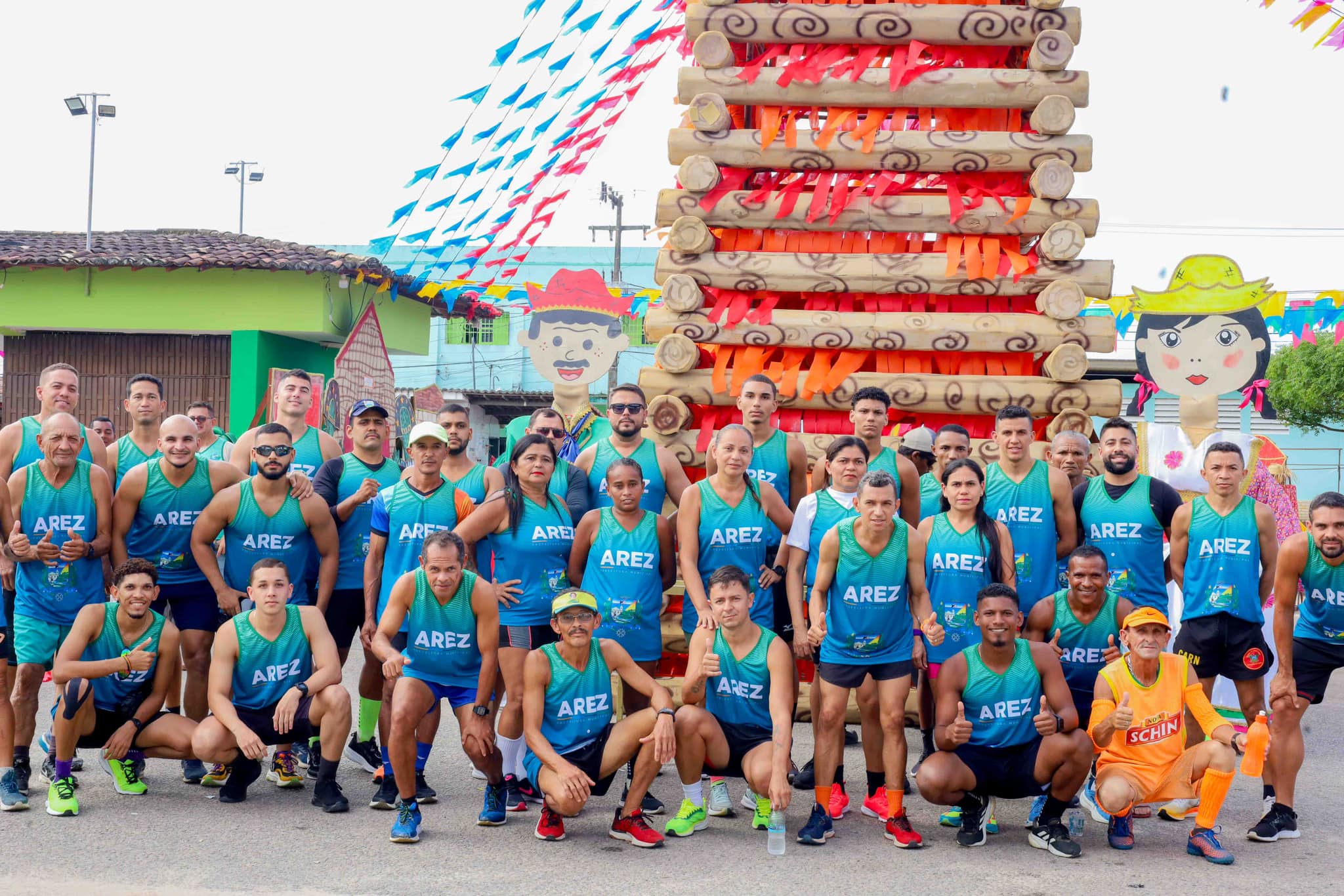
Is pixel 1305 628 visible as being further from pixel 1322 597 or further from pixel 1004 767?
pixel 1004 767

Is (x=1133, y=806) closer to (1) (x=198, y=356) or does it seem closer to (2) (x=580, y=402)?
(2) (x=580, y=402)

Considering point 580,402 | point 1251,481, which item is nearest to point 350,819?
point 580,402

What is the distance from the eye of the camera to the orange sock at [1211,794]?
5691 millimetres

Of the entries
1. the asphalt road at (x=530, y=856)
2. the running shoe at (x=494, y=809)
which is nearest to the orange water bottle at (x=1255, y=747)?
the asphalt road at (x=530, y=856)

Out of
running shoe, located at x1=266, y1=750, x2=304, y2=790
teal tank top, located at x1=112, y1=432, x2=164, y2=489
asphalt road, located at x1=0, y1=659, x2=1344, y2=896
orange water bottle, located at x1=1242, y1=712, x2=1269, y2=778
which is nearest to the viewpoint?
asphalt road, located at x1=0, y1=659, x2=1344, y2=896

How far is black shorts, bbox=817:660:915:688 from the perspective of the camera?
6246 millimetres

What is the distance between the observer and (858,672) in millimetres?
6281

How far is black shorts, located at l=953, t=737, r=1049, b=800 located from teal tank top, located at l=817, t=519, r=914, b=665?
0.60 meters

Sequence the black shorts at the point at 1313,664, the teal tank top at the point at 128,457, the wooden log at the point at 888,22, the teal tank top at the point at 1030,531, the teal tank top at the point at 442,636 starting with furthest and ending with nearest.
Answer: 1. the wooden log at the point at 888,22
2. the teal tank top at the point at 128,457
3. the teal tank top at the point at 1030,531
4. the black shorts at the point at 1313,664
5. the teal tank top at the point at 442,636

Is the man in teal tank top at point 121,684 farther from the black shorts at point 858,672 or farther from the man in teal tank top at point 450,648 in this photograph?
the black shorts at point 858,672

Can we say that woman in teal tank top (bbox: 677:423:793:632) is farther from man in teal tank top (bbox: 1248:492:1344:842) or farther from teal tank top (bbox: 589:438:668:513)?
man in teal tank top (bbox: 1248:492:1344:842)

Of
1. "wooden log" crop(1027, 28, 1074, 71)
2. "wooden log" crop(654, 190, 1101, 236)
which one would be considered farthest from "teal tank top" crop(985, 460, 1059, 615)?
"wooden log" crop(1027, 28, 1074, 71)

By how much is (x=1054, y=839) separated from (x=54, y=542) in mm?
5169

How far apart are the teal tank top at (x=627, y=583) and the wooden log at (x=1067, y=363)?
3461mm
